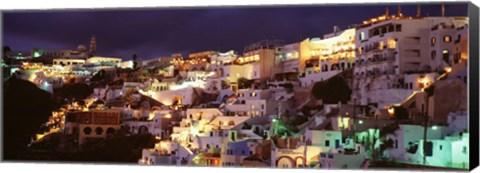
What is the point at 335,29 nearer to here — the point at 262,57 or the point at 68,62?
the point at 262,57

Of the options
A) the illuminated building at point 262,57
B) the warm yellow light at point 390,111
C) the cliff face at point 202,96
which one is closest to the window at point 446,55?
the warm yellow light at point 390,111

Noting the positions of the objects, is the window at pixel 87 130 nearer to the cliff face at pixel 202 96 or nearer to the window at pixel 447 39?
the cliff face at pixel 202 96

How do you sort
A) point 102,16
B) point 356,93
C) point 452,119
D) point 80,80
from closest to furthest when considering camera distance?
1. point 452,119
2. point 356,93
3. point 102,16
4. point 80,80

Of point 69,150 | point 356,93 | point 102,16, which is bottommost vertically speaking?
point 69,150

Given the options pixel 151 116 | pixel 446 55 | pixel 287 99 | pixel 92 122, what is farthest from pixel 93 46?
pixel 446 55

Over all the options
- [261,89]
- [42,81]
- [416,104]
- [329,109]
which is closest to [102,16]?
[42,81]

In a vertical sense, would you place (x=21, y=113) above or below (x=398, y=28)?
below

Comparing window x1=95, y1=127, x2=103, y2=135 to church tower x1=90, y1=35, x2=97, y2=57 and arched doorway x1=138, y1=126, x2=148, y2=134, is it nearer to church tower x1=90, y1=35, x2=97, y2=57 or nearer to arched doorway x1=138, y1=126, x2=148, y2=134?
arched doorway x1=138, y1=126, x2=148, y2=134

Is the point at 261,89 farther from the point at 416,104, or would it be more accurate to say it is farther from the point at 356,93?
the point at 416,104
